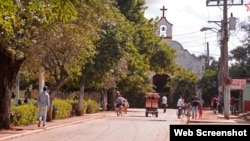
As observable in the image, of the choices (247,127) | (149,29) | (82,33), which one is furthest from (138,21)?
(247,127)

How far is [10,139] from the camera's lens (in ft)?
60.9

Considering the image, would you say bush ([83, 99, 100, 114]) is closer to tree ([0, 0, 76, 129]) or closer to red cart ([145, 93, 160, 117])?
red cart ([145, 93, 160, 117])

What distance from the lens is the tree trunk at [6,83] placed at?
21469 mm

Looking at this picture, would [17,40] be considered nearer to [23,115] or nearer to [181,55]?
[23,115]

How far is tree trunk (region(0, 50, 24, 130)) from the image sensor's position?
21.5 metres

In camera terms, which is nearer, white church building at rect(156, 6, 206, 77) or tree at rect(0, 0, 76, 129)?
tree at rect(0, 0, 76, 129)

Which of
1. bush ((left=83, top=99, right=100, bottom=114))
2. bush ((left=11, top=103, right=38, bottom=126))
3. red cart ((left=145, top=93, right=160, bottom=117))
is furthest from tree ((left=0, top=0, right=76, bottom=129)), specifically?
bush ((left=83, top=99, right=100, bottom=114))

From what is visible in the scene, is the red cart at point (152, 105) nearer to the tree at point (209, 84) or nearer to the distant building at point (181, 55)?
the tree at point (209, 84)

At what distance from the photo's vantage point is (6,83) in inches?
859

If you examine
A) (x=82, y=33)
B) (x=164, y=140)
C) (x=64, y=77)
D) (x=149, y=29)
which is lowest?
(x=164, y=140)

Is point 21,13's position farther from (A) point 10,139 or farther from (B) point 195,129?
(B) point 195,129

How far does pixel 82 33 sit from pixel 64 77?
5.69 m

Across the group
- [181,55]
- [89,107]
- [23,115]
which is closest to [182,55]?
[181,55]

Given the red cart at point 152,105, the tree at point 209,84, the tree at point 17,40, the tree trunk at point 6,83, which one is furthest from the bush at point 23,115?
the tree at point 209,84
